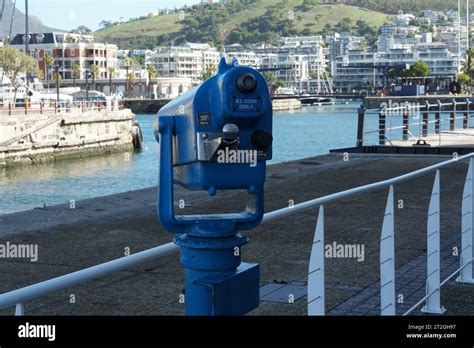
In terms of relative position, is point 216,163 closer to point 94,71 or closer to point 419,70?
point 419,70

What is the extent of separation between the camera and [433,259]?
21.0 feet

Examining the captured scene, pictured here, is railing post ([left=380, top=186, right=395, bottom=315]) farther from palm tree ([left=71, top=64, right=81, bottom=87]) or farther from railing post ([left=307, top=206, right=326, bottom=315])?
palm tree ([left=71, top=64, right=81, bottom=87])

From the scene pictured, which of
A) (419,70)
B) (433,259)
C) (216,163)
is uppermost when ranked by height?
(419,70)

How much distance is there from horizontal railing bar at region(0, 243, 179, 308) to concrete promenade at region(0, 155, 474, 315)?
80.5 inches

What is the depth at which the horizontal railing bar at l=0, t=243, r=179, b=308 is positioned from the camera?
2.75 meters

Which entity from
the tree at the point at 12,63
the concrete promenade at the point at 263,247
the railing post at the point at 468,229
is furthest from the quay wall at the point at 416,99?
the railing post at the point at 468,229

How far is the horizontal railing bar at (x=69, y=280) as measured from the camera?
9.04 ft

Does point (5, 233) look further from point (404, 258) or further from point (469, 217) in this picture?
point (469, 217)

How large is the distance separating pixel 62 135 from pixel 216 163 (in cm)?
6392

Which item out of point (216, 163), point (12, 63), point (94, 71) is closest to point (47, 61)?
point (94, 71)

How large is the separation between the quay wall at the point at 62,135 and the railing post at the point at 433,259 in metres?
53.5

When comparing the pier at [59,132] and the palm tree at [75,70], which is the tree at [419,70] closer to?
the palm tree at [75,70]

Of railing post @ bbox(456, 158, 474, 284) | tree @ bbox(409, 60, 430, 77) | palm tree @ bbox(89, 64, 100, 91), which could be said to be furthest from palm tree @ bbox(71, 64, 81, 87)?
railing post @ bbox(456, 158, 474, 284)

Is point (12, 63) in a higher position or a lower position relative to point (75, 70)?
higher
